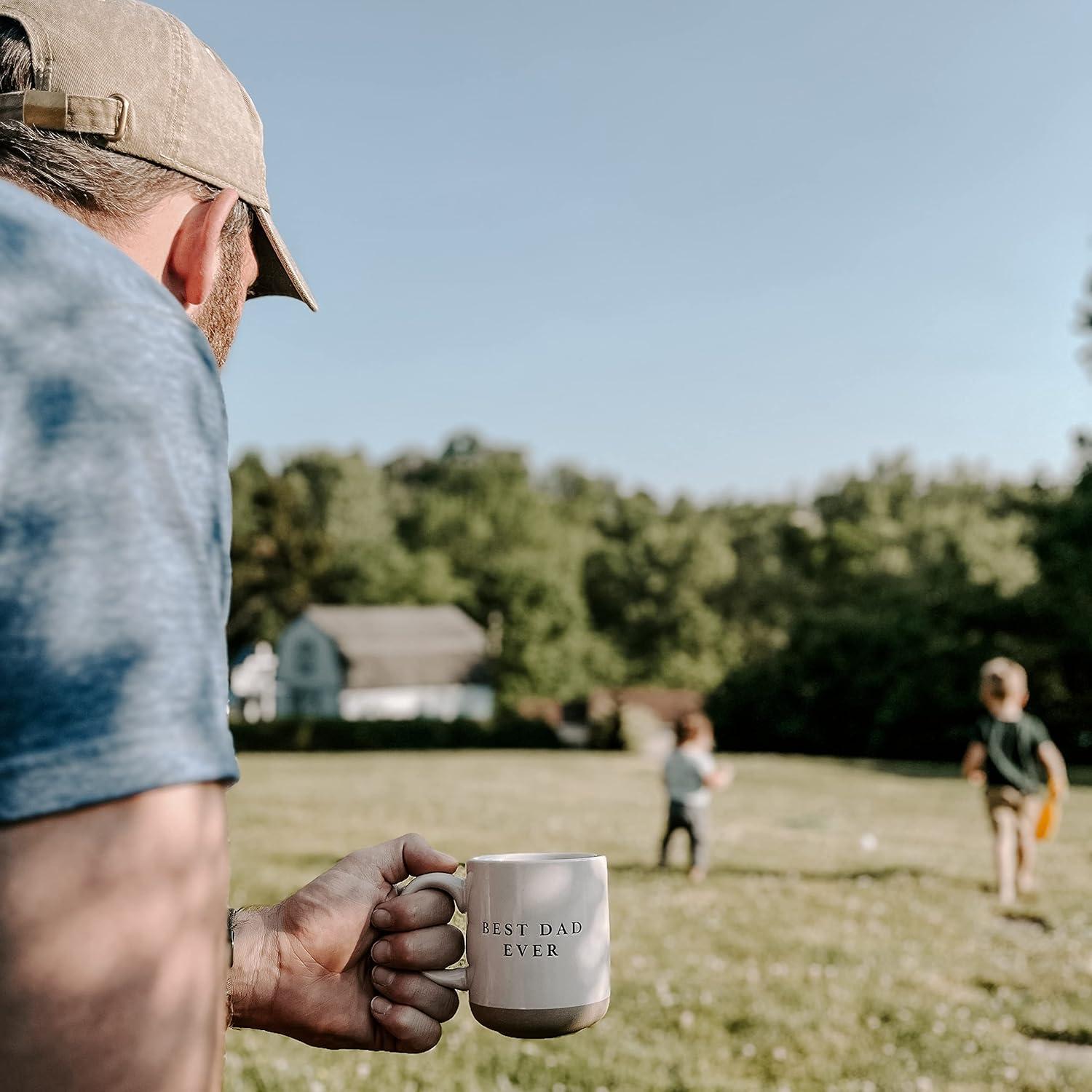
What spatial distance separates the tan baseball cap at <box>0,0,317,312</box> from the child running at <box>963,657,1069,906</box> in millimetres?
9938

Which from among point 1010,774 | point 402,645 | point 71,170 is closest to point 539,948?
point 71,170

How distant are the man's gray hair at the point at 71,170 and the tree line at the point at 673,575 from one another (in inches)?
1533

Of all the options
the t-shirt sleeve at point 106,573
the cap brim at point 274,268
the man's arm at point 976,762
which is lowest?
the man's arm at point 976,762

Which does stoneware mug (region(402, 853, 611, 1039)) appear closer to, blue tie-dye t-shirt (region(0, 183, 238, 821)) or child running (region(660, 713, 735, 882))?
blue tie-dye t-shirt (region(0, 183, 238, 821))

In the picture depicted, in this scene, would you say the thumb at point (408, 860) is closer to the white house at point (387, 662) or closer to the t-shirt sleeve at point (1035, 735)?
the t-shirt sleeve at point (1035, 735)

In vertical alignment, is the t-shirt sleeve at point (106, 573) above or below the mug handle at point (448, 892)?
above

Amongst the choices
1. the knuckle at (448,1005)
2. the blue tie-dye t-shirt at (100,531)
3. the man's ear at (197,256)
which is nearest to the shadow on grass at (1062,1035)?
the knuckle at (448,1005)

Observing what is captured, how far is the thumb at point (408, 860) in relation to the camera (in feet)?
6.21

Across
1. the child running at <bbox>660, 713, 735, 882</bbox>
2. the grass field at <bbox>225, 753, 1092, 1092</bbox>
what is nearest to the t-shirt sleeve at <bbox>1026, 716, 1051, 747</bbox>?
the grass field at <bbox>225, 753, 1092, 1092</bbox>

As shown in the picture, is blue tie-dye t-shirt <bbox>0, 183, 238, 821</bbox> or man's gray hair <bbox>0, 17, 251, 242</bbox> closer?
blue tie-dye t-shirt <bbox>0, 183, 238, 821</bbox>

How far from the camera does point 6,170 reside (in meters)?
1.26

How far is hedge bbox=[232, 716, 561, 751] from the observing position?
1737 inches

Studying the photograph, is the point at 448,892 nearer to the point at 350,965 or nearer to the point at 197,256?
the point at 350,965

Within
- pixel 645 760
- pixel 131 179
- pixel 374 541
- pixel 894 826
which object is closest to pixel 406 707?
pixel 374 541
